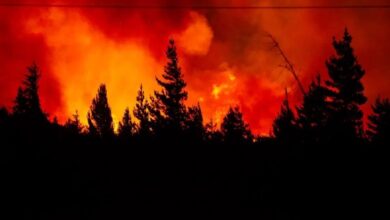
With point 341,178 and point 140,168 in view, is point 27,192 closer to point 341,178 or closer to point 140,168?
point 140,168

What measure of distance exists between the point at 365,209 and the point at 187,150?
12.8 meters

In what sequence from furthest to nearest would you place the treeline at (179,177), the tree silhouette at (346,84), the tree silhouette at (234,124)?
the tree silhouette at (234,124)
the tree silhouette at (346,84)
the treeline at (179,177)

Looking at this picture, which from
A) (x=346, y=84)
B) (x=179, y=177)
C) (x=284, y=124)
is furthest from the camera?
(x=284, y=124)

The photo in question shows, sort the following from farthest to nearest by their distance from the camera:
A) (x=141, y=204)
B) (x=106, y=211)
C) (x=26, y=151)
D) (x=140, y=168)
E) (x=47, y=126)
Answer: (x=47, y=126) < (x=140, y=168) < (x=26, y=151) < (x=141, y=204) < (x=106, y=211)

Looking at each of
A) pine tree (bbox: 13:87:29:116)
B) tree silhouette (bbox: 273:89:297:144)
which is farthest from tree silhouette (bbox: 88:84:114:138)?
tree silhouette (bbox: 273:89:297:144)

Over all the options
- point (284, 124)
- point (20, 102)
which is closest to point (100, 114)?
point (20, 102)

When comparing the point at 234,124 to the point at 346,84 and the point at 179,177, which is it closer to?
the point at 346,84

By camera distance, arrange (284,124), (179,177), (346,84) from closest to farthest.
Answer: (179,177) → (346,84) → (284,124)

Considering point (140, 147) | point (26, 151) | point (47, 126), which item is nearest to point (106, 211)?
point (26, 151)

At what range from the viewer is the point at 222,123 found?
190ft

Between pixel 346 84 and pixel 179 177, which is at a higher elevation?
pixel 346 84

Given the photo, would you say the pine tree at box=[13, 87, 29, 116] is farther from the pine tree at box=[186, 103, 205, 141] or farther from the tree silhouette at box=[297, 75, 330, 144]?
the tree silhouette at box=[297, 75, 330, 144]

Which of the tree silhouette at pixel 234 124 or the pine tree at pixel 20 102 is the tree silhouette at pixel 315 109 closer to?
the tree silhouette at pixel 234 124

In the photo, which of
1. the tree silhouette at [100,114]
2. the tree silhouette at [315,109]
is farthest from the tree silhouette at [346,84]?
the tree silhouette at [100,114]
